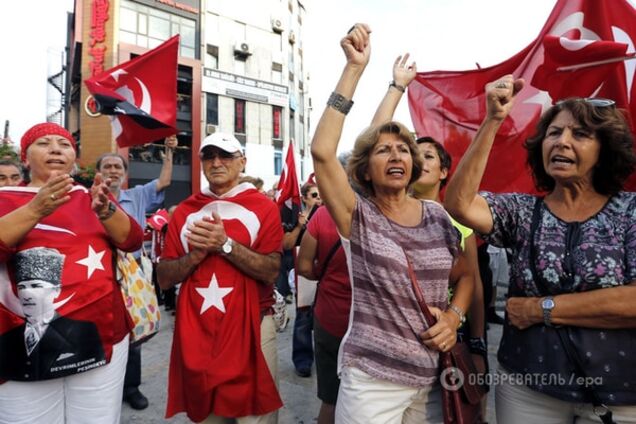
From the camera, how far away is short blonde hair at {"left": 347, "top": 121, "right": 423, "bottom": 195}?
1854 mm

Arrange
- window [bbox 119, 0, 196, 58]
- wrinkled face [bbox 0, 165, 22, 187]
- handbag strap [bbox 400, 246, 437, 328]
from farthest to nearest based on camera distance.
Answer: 1. window [bbox 119, 0, 196, 58]
2. wrinkled face [bbox 0, 165, 22, 187]
3. handbag strap [bbox 400, 246, 437, 328]

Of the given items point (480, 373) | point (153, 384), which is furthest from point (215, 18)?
point (480, 373)

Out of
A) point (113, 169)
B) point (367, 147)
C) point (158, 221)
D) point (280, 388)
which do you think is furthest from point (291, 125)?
point (367, 147)

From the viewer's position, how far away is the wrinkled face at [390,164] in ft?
5.82

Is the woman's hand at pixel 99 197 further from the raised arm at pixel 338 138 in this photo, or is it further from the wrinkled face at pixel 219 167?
the raised arm at pixel 338 138

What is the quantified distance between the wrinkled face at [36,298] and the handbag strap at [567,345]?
6.67ft

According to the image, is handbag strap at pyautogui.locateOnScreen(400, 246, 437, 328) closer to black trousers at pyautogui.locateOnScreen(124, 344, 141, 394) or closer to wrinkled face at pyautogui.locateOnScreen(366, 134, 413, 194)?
wrinkled face at pyautogui.locateOnScreen(366, 134, 413, 194)

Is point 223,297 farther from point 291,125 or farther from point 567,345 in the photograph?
point 291,125

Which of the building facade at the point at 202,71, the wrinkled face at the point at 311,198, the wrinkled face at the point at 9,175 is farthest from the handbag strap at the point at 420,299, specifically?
the building facade at the point at 202,71

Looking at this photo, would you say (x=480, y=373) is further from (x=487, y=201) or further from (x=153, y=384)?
(x=153, y=384)

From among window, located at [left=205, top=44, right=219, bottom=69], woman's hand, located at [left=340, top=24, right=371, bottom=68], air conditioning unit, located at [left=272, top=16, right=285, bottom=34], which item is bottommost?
woman's hand, located at [left=340, top=24, right=371, bottom=68]

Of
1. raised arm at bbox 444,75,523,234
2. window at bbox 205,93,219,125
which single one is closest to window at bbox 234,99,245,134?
A: window at bbox 205,93,219,125

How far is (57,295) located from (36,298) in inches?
3.1

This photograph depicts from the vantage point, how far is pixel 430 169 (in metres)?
2.54
